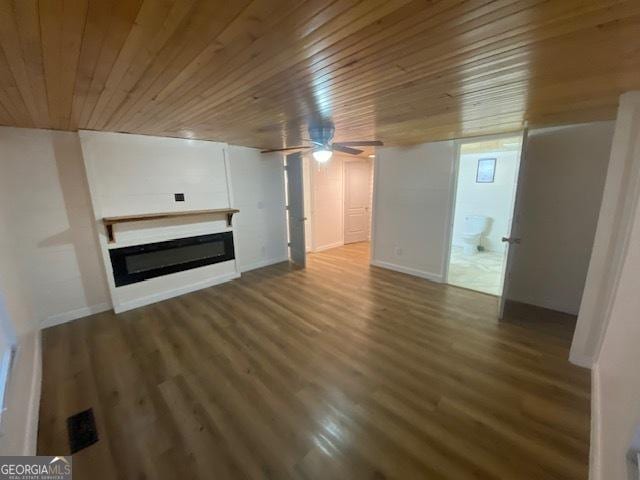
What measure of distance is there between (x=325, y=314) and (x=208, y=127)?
8.43 ft

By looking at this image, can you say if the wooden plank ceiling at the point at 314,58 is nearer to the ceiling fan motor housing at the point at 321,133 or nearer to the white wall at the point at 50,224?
the ceiling fan motor housing at the point at 321,133

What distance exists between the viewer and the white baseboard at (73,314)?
10.0 ft

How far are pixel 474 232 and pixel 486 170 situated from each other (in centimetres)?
142

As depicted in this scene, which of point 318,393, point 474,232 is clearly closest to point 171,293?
point 318,393

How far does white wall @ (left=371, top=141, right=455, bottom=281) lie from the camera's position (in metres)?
4.08

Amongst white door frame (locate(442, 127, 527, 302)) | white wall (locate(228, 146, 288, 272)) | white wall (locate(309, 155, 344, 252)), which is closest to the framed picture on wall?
white door frame (locate(442, 127, 527, 302))

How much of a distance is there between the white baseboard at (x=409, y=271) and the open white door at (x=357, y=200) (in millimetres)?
1947

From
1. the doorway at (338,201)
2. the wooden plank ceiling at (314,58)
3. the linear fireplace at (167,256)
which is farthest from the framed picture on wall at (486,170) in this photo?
the linear fireplace at (167,256)

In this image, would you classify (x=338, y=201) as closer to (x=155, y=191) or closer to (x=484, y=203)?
(x=484, y=203)

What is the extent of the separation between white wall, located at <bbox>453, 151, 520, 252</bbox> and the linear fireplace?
4634 millimetres

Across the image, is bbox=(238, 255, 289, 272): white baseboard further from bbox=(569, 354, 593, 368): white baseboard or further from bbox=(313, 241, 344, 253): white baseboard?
bbox=(569, 354, 593, 368): white baseboard

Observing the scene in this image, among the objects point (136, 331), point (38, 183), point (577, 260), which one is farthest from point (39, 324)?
point (577, 260)

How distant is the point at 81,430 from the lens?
176 cm

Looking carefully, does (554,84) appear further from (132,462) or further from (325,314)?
(132,462)
